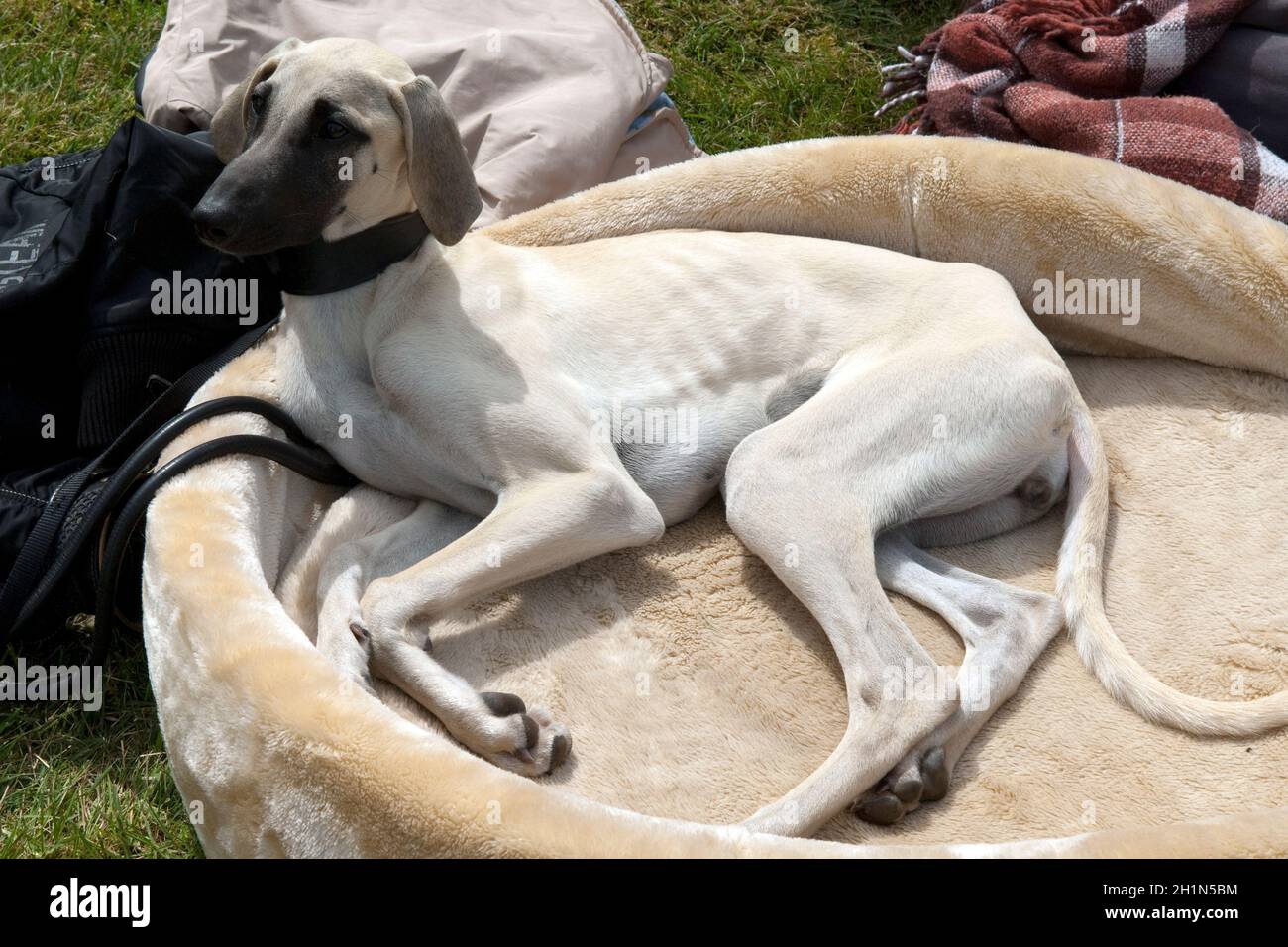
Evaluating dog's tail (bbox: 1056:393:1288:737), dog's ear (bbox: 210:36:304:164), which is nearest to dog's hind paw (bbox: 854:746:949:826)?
dog's tail (bbox: 1056:393:1288:737)

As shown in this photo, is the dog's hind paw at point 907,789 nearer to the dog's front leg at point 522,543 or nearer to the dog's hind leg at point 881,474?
the dog's hind leg at point 881,474

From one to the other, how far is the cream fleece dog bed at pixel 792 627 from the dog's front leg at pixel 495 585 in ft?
0.34

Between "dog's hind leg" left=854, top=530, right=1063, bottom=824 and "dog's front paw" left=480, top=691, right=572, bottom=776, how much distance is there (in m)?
0.62

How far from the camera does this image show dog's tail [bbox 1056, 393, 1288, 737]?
2791 millimetres

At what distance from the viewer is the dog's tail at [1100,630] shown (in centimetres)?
279

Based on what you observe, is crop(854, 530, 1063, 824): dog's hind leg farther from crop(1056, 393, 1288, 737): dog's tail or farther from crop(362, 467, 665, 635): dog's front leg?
crop(362, 467, 665, 635): dog's front leg

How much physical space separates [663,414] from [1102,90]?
2.26 metres

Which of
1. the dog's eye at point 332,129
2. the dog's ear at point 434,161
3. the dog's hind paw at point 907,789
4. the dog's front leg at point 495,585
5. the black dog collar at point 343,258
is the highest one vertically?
the dog's eye at point 332,129

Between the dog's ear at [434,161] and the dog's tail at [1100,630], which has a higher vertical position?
the dog's ear at [434,161]

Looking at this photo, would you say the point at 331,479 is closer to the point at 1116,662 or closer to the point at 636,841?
the point at 636,841

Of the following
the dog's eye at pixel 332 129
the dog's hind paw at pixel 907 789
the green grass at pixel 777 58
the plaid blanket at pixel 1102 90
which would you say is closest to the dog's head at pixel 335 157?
the dog's eye at pixel 332 129

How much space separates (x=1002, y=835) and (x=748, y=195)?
5.94 feet
